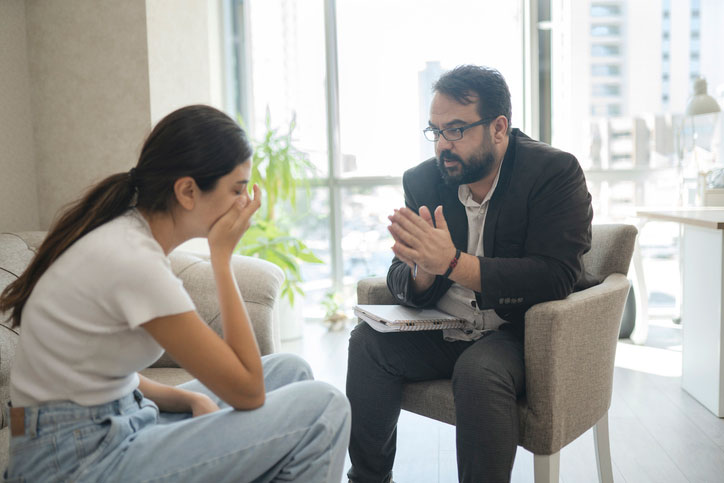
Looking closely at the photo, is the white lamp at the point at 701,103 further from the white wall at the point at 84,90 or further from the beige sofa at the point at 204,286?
the white wall at the point at 84,90

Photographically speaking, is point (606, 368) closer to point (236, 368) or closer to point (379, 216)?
point (236, 368)

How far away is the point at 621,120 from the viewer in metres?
4.12

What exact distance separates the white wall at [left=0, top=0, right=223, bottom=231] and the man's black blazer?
5.40 feet

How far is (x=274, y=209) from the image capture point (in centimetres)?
416

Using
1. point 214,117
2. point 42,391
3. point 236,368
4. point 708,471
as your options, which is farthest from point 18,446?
point 708,471

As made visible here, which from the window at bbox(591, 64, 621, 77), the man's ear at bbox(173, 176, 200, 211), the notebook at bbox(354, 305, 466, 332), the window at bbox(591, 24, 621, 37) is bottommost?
the notebook at bbox(354, 305, 466, 332)

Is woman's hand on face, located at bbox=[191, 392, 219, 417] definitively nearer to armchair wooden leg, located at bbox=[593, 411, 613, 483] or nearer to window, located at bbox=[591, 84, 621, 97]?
armchair wooden leg, located at bbox=[593, 411, 613, 483]

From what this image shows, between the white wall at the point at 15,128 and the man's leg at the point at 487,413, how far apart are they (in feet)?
7.28

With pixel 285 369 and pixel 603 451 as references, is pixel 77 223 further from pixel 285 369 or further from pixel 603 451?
pixel 603 451

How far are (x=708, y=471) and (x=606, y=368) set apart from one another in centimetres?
70

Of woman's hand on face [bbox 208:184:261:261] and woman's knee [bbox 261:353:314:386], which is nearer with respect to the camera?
woman's hand on face [bbox 208:184:261:261]

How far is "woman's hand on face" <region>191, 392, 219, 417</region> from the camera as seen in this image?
136 cm

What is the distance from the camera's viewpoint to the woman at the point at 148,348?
110 centimetres

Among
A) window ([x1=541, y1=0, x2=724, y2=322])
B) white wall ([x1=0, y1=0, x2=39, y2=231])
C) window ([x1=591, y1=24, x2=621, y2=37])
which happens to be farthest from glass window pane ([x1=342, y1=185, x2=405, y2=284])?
white wall ([x1=0, y1=0, x2=39, y2=231])
